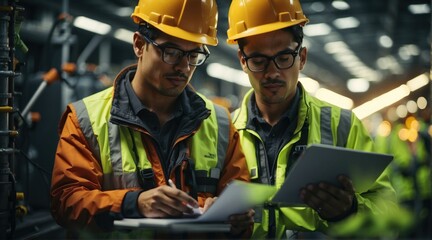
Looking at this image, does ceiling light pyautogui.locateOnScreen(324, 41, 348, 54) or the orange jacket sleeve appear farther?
ceiling light pyautogui.locateOnScreen(324, 41, 348, 54)

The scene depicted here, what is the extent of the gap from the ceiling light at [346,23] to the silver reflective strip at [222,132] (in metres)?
7.75

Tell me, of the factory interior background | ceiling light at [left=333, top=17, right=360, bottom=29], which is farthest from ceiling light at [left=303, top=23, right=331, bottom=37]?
ceiling light at [left=333, top=17, right=360, bottom=29]

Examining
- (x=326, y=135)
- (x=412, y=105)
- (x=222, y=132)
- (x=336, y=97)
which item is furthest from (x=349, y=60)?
(x=222, y=132)

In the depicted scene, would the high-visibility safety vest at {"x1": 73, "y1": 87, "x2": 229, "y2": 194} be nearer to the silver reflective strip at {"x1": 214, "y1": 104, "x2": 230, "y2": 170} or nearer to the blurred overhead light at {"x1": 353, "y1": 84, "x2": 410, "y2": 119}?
the silver reflective strip at {"x1": 214, "y1": 104, "x2": 230, "y2": 170}

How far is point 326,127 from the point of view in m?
2.88

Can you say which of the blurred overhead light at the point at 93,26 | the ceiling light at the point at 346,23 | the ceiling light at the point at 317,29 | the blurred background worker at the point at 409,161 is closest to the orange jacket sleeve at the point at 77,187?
the blurred background worker at the point at 409,161

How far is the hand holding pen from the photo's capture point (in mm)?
2137

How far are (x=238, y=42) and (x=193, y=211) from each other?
1.19 meters

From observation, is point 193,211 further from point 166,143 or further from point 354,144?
point 354,144

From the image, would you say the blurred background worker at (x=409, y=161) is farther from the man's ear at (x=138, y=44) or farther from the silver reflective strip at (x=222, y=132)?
the man's ear at (x=138, y=44)

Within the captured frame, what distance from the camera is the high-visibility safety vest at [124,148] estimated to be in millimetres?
2402

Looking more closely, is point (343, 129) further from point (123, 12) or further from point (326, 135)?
point (123, 12)

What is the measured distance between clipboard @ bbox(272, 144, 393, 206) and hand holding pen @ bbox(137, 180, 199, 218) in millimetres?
370

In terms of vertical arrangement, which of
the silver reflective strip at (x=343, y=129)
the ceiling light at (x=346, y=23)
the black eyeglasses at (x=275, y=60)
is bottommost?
the silver reflective strip at (x=343, y=129)
